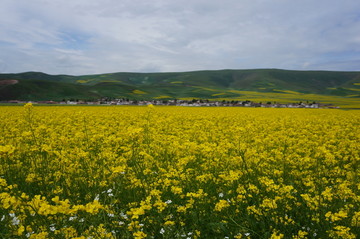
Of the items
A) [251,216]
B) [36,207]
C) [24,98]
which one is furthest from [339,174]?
[24,98]

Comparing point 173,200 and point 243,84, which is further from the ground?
point 243,84

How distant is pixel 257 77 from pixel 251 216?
193 m

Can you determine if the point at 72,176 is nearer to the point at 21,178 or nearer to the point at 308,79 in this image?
the point at 21,178

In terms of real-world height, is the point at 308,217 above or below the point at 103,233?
below

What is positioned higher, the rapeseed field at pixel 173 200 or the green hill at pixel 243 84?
the green hill at pixel 243 84

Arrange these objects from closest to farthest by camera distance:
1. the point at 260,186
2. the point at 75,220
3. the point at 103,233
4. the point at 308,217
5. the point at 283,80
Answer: the point at 103,233, the point at 75,220, the point at 308,217, the point at 260,186, the point at 283,80

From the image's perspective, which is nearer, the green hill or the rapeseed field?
the rapeseed field

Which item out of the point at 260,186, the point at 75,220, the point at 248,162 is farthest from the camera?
the point at 248,162

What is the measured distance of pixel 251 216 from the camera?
4.27m

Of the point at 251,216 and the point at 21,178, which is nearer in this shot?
the point at 251,216

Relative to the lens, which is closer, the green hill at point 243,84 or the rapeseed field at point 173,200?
the rapeseed field at point 173,200

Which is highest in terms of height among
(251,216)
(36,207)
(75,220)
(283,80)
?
(283,80)

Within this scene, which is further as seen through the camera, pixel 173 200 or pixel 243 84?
pixel 243 84

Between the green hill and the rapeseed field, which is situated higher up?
the green hill
